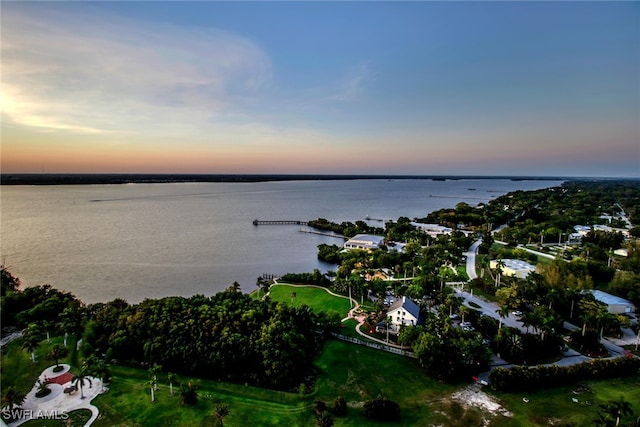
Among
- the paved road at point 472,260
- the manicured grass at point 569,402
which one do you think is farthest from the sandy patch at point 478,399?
the paved road at point 472,260

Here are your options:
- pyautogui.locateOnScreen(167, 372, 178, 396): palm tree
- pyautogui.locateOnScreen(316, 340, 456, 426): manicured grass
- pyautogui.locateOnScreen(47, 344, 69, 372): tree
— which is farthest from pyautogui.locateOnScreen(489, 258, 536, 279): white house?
pyautogui.locateOnScreen(47, 344, 69, 372): tree

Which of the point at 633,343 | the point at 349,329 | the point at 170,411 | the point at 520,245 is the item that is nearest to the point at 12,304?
the point at 170,411

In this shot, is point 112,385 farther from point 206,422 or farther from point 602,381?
point 602,381

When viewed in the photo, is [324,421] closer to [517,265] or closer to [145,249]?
[517,265]

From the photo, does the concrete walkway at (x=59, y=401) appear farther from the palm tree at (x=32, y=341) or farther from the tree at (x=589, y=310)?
the tree at (x=589, y=310)

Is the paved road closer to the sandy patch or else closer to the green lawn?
the green lawn
